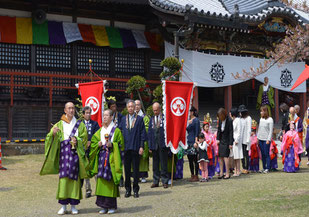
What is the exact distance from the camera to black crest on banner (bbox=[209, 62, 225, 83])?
18203 millimetres

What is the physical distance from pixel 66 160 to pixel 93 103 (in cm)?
333

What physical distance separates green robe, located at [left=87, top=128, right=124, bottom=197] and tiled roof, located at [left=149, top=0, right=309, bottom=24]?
33.4 feet

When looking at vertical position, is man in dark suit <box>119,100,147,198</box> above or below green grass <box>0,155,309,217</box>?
above

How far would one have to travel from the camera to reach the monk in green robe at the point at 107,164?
7066mm

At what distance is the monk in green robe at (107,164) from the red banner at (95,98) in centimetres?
246

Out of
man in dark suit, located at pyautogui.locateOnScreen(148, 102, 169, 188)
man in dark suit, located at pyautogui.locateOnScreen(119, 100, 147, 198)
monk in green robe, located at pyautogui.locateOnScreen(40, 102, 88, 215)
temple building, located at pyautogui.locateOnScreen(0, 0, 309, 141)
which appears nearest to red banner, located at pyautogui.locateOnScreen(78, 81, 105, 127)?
man in dark suit, located at pyautogui.locateOnScreen(148, 102, 169, 188)

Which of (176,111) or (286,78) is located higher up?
(286,78)

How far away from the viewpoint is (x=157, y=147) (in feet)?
31.4

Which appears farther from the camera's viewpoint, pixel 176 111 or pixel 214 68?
pixel 214 68

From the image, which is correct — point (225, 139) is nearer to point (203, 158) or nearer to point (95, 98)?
point (203, 158)

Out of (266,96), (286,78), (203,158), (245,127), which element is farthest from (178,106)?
(286,78)

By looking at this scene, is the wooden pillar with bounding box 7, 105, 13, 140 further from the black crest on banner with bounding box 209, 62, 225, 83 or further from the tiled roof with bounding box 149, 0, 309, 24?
the black crest on banner with bounding box 209, 62, 225, 83

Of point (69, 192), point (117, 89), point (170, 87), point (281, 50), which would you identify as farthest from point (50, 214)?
point (117, 89)

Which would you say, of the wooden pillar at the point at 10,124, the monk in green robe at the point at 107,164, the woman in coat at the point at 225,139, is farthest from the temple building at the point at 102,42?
the monk in green robe at the point at 107,164
